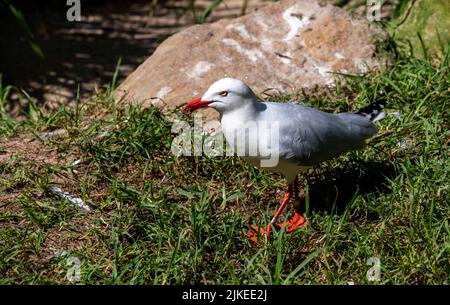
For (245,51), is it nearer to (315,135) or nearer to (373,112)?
(373,112)

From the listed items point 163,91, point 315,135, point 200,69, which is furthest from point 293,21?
point 315,135

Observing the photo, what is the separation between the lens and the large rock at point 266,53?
522cm

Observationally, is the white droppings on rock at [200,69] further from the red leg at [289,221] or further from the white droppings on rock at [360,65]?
the red leg at [289,221]

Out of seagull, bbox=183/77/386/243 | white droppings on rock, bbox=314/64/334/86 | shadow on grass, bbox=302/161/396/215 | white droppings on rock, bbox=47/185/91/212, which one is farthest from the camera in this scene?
white droppings on rock, bbox=314/64/334/86

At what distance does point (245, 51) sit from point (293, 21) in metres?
0.55

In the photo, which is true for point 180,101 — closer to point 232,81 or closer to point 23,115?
point 232,81

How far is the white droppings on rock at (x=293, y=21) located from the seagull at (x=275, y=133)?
1.69 meters

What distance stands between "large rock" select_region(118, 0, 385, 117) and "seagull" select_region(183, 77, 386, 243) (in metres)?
1.20

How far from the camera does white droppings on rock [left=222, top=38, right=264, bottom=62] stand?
5.42 meters

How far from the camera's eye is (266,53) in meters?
5.46

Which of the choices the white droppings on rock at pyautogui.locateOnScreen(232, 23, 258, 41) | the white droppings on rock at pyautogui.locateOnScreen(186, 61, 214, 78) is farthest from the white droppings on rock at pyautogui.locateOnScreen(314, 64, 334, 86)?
the white droppings on rock at pyautogui.locateOnScreen(186, 61, 214, 78)

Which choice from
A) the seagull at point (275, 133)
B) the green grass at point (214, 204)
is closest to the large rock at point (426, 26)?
the green grass at point (214, 204)

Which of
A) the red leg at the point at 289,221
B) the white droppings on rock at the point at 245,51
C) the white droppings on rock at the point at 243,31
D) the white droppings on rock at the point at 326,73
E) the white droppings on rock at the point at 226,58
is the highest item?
the white droppings on rock at the point at 243,31

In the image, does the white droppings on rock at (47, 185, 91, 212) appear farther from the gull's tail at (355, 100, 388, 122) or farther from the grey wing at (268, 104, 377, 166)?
the gull's tail at (355, 100, 388, 122)
